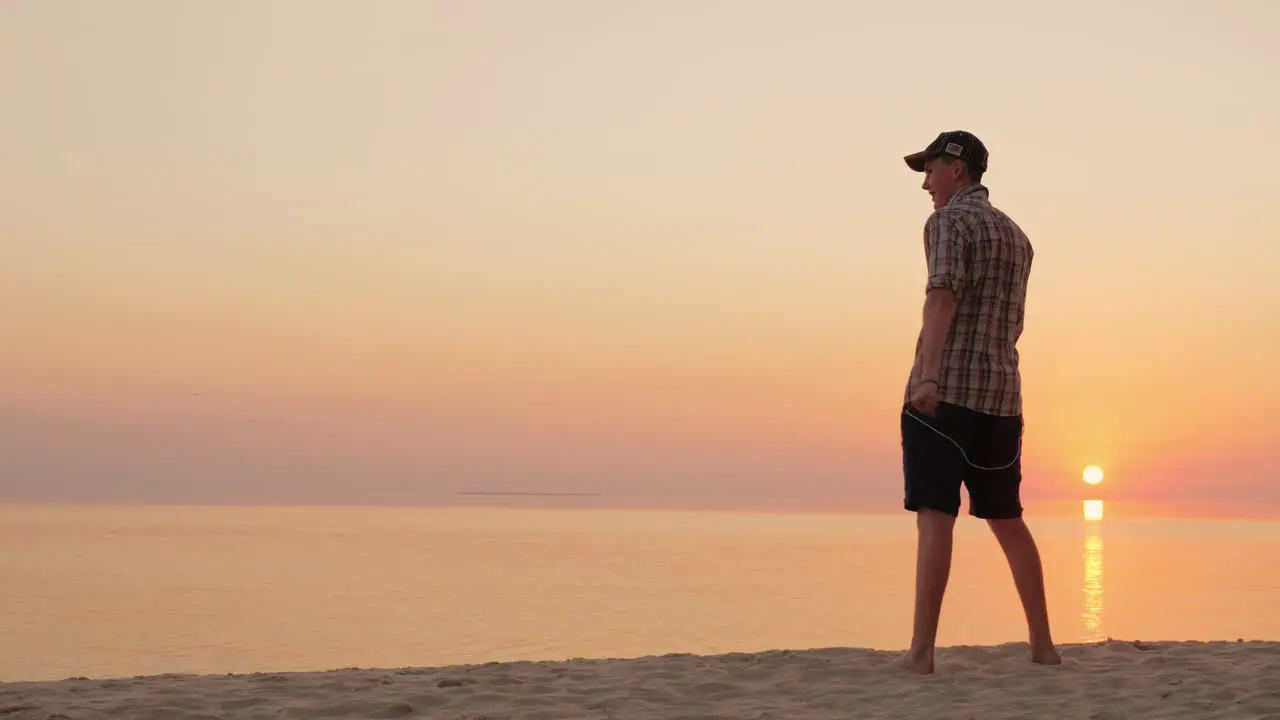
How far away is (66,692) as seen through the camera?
212 inches

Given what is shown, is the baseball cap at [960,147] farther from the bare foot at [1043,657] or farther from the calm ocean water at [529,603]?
the calm ocean water at [529,603]

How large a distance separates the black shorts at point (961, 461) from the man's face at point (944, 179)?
40.1 inches

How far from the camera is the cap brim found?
5660mm

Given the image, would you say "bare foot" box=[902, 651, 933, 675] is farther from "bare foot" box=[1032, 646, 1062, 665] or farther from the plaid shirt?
the plaid shirt

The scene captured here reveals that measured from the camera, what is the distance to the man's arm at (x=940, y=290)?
517cm

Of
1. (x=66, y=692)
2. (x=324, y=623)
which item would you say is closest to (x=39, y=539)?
(x=324, y=623)

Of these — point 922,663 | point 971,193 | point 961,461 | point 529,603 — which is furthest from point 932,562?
point 529,603

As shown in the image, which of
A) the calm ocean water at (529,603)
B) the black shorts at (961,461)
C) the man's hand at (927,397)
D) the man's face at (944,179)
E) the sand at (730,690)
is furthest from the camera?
the calm ocean water at (529,603)

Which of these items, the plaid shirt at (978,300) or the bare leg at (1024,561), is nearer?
the plaid shirt at (978,300)

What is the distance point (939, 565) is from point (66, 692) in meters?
3.87

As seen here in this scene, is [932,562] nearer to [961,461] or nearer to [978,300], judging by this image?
[961,461]

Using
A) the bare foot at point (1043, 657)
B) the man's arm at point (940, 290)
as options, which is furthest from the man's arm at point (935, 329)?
the bare foot at point (1043, 657)

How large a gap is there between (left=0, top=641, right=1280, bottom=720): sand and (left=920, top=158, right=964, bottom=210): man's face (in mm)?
2186

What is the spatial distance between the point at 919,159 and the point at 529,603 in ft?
57.4
